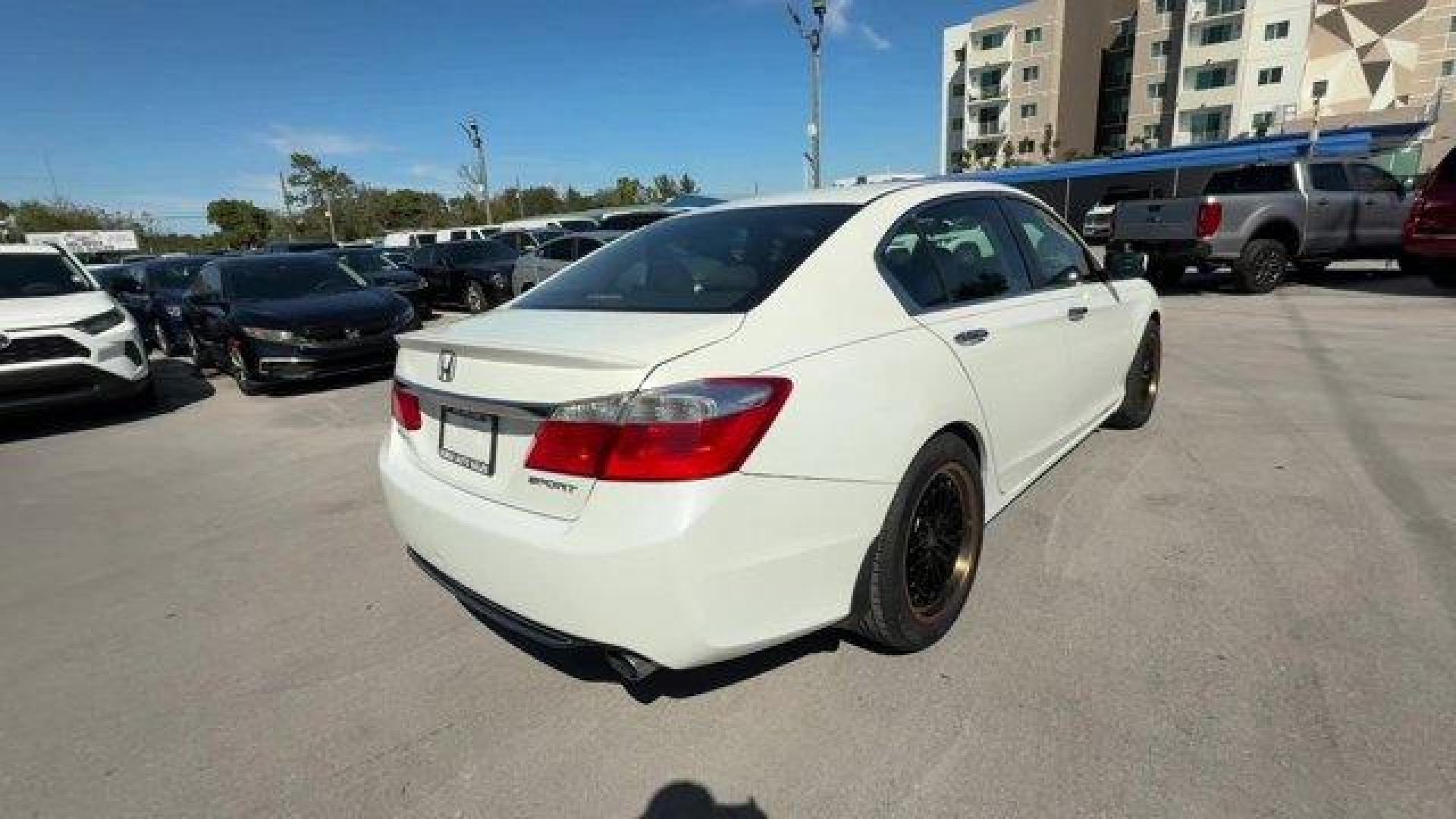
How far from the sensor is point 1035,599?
2957 mm

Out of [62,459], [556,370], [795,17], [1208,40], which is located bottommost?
[62,459]

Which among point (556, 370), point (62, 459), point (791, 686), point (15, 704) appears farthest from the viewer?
point (62, 459)

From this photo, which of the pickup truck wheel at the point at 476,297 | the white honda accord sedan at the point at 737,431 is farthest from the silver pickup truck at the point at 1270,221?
the pickup truck wheel at the point at 476,297

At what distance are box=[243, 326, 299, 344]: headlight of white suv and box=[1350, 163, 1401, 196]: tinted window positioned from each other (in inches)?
593

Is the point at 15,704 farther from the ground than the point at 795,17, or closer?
closer

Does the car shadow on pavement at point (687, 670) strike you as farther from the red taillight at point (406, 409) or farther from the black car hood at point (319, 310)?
the black car hood at point (319, 310)

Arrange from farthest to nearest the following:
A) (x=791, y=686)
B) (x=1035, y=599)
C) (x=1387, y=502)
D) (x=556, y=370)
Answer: (x=1387, y=502) < (x=1035, y=599) < (x=791, y=686) < (x=556, y=370)

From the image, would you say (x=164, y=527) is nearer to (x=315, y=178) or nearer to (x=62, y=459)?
(x=62, y=459)

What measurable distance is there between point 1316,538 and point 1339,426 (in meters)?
2.12

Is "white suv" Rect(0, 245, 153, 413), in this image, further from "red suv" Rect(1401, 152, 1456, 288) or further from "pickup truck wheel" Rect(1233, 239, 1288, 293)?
"red suv" Rect(1401, 152, 1456, 288)

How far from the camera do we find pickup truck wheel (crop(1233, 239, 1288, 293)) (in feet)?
35.3

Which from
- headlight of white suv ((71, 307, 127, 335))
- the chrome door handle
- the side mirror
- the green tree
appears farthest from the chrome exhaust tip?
the green tree

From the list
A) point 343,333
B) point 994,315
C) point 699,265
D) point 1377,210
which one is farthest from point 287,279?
point 1377,210

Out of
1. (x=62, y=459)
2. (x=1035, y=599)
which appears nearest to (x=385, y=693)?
(x=1035, y=599)
